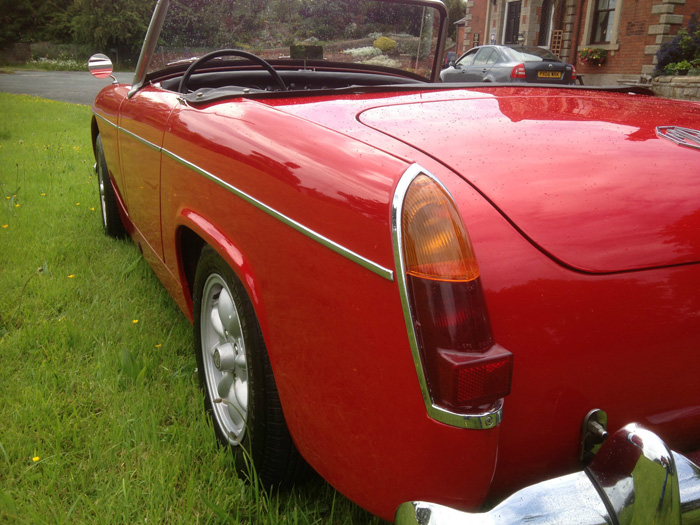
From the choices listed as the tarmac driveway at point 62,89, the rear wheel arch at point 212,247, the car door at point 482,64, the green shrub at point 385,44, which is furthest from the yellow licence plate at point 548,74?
the rear wheel arch at point 212,247

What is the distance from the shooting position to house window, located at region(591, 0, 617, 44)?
1891 centimetres

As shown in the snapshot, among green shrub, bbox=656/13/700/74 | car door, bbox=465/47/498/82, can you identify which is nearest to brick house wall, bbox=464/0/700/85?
green shrub, bbox=656/13/700/74

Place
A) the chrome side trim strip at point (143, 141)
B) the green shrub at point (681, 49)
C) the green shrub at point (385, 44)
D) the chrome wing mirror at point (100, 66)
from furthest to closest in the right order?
the green shrub at point (681, 49) → the chrome wing mirror at point (100, 66) → the green shrub at point (385, 44) → the chrome side trim strip at point (143, 141)

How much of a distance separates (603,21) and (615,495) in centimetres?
2158

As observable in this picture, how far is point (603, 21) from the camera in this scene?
1923 cm

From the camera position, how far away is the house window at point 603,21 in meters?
18.9

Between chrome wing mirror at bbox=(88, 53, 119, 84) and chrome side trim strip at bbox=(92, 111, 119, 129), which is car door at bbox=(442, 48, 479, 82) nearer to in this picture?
chrome side trim strip at bbox=(92, 111, 119, 129)

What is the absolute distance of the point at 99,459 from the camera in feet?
6.02

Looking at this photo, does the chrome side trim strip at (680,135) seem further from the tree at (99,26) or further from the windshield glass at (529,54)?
the windshield glass at (529,54)

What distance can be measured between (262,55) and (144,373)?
1489mm

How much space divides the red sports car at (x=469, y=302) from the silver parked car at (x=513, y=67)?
12884 millimetres

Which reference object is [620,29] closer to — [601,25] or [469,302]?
[601,25]

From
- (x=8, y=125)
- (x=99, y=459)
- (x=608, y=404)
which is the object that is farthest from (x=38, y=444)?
(x=8, y=125)

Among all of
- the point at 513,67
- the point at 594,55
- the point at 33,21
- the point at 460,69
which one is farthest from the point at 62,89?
the point at 33,21
